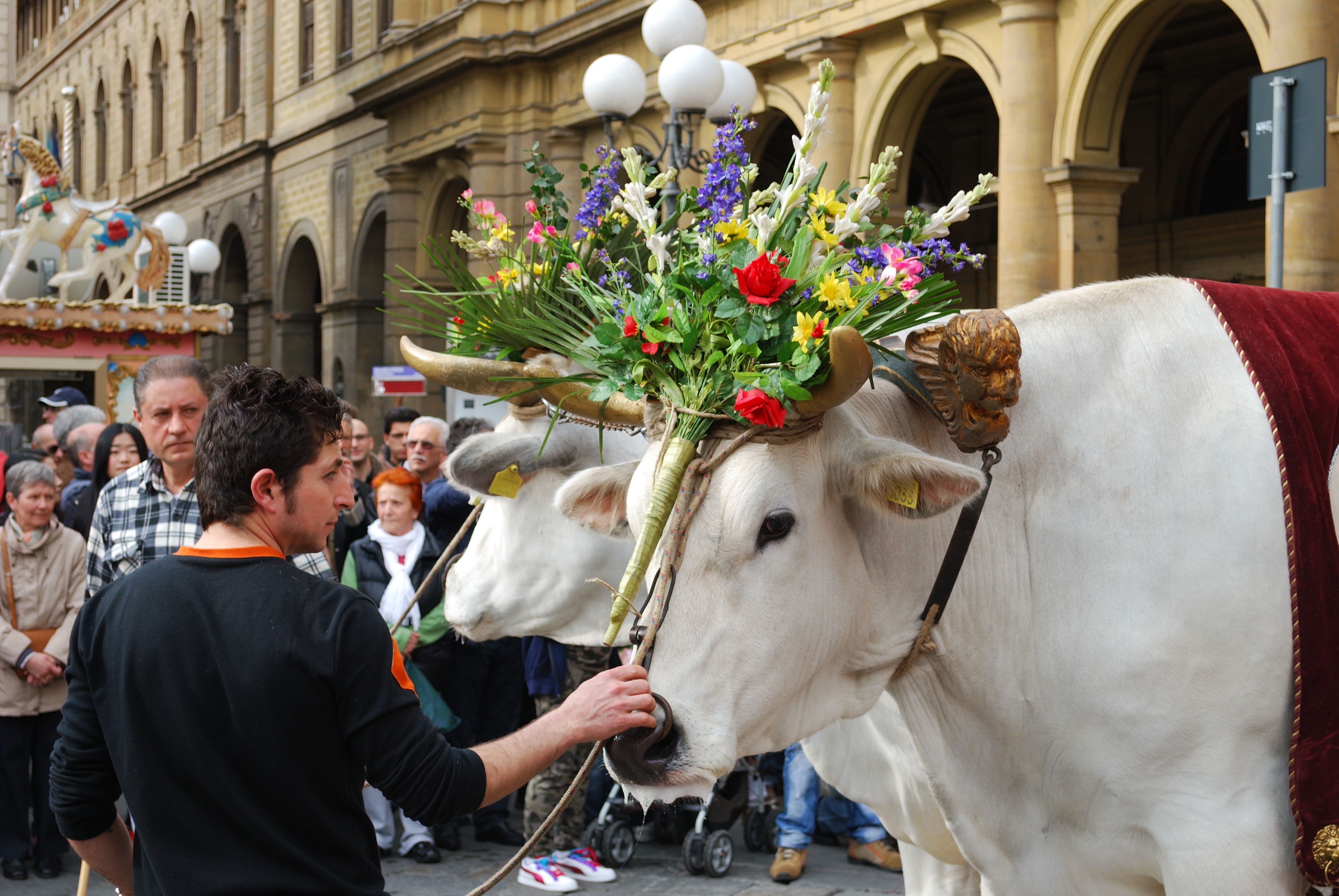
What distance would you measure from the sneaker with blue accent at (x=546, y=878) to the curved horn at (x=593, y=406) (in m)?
3.40

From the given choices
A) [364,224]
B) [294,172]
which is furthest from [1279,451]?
[294,172]

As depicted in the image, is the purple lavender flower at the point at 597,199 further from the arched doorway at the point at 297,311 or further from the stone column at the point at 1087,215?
the arched doorway at the point at 297,311

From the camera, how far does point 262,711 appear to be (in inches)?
87.0

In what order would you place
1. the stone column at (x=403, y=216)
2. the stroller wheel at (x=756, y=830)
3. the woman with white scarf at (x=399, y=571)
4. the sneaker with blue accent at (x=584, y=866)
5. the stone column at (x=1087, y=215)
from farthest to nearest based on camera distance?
the stone column at (x=403, y=216)
the stone column at (x=1087, y=215)
the stroller wheel at (x=756, y=830)
the woman with white scarf at (x=399, y=571)
the sneaker with blue accent at (x=584, y=866)

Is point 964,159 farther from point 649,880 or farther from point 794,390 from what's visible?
point 794,390

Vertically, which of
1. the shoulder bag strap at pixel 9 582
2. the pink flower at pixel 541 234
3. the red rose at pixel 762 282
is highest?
the pink flower at pixel 541 234

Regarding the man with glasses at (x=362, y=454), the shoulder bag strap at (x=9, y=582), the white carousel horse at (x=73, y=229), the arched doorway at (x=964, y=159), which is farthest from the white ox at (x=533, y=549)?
the white carousel horse at (x=73, y=229)

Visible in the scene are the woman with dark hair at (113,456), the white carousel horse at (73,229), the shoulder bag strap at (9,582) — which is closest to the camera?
the shoulder bag strap at (9,582)

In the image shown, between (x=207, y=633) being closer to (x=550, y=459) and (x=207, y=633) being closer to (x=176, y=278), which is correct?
(x=550, y=459)

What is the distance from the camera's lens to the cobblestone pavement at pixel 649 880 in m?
6.30

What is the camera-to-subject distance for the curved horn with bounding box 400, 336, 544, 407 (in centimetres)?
388

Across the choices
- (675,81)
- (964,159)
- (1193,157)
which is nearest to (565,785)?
(675,81)

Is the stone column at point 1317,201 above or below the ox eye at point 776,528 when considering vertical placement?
above

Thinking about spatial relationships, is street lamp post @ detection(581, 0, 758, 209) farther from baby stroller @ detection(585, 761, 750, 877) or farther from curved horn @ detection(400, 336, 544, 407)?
curved horn @ detection(400, 336, 544, 407)
